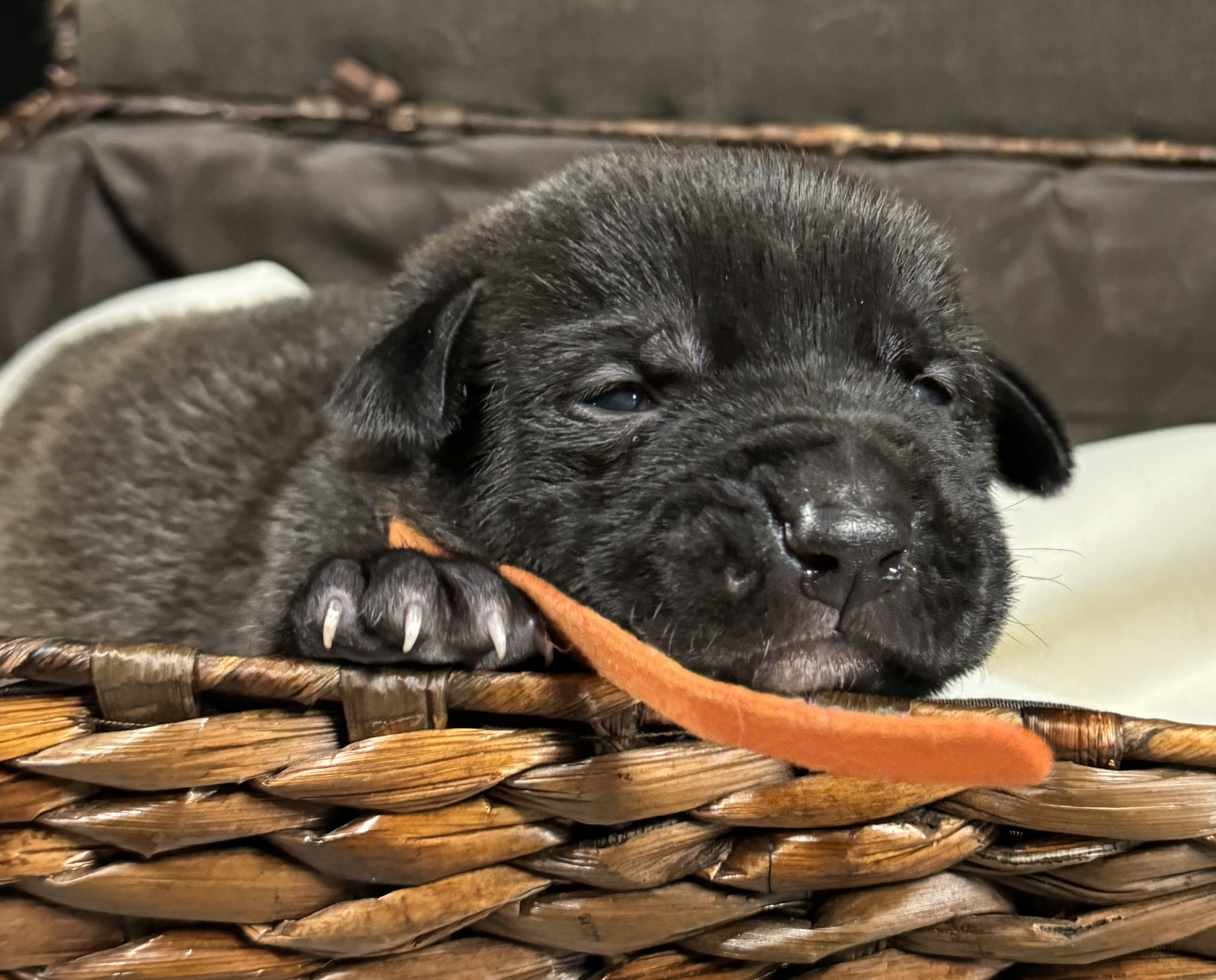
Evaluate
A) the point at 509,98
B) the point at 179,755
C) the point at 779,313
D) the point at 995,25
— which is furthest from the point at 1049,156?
the point at 179,755

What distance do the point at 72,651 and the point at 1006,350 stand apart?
107 inches

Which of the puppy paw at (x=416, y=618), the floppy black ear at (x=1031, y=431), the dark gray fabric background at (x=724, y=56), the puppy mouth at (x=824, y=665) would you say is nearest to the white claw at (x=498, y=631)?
the puppy paw at (x=416, y=618)

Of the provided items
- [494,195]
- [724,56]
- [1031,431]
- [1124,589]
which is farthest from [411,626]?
[724,56]

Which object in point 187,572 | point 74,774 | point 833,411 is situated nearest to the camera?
point 74,774

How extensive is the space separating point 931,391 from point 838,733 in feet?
2.57

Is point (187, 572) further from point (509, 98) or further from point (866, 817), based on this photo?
point (509, 98)

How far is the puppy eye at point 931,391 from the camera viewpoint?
1606mm

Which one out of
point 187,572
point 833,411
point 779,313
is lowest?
point 187,572

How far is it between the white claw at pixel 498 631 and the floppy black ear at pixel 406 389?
0.35m

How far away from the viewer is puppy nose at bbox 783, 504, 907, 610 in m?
1.16

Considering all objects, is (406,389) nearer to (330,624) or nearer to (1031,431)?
(330,624)

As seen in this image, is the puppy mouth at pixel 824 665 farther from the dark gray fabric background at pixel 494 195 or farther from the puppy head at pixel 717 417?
the dark gray fabric background at pixel 494 195

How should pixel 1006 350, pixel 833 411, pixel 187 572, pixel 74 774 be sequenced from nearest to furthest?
pixel 74 774 → pixel 833 411 → pixel 187 572 → pixel 1006 350

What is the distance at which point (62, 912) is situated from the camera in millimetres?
1102
